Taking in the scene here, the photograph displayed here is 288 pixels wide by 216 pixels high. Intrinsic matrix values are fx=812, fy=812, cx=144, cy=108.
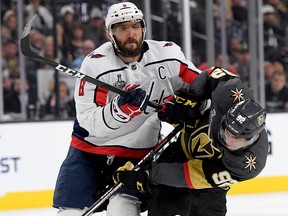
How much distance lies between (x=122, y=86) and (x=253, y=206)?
6.31 ft

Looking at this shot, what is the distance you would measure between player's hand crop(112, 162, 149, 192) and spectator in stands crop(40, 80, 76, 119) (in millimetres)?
2007

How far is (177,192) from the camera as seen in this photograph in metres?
3.11

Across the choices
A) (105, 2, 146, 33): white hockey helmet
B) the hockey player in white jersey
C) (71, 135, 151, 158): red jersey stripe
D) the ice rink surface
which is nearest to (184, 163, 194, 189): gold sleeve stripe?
the hockey player in white jersey

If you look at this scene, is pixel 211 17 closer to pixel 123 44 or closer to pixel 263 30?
pixel 263 30

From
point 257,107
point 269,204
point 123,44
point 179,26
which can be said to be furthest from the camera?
point 179,26

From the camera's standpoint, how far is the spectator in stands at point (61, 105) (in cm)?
502

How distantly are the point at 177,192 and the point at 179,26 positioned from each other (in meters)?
2.47

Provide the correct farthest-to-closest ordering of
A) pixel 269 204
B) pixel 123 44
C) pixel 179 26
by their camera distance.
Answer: pixel 179 26, pixel 269 204, pixel 123 44

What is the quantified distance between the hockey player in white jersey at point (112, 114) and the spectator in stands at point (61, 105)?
1697mm

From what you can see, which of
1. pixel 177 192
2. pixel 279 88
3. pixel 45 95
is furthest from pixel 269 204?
pixel 177 192

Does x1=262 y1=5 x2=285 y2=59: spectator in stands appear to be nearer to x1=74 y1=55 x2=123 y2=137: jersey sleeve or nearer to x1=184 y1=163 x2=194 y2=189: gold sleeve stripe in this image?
x1=74 y1=55 x2=123 y2=137: jersey sleeve

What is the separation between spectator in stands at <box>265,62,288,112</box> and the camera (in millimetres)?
5594

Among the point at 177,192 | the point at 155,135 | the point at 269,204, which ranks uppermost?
the point at 155,135

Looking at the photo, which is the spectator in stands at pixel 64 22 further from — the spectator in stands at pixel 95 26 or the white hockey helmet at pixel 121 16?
the white hockey helmet at pixel 121 16
